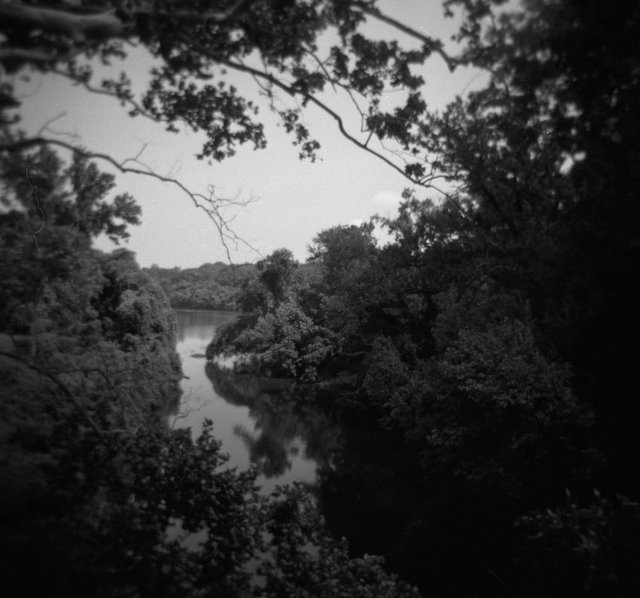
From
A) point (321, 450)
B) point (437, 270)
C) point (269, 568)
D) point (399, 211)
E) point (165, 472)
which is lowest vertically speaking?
point (321, 450)

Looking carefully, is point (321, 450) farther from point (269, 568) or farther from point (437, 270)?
point (269, 568)

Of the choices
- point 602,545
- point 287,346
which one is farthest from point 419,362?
point 287,346

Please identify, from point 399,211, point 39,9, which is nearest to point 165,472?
point 39,9

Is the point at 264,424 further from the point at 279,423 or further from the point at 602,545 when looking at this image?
the point at 602,545

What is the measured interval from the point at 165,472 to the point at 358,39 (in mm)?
6022

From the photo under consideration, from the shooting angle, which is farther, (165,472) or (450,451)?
(450,451)

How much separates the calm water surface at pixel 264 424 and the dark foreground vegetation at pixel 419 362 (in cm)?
237

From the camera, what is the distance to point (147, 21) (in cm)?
286

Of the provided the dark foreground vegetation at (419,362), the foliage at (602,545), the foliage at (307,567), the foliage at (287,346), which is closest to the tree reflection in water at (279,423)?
the foliage at (287,346)

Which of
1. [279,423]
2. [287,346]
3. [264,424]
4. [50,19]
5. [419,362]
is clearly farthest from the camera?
[287,346]

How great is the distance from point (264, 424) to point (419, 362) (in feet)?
38.9

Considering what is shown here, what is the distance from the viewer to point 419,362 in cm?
1900

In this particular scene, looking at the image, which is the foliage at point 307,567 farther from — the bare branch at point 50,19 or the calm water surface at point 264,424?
the calm water surface at point 264,424

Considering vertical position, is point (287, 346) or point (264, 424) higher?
point (287, 346)
